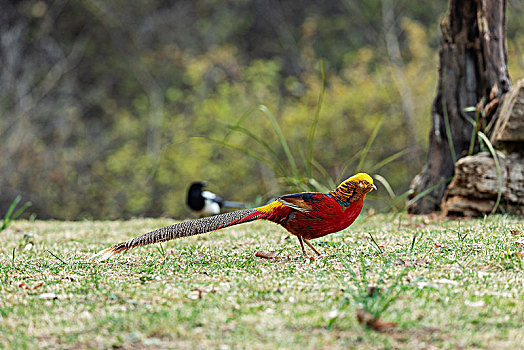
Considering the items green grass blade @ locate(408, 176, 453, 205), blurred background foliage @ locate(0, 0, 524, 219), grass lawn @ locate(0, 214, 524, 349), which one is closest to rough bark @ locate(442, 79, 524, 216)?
green grass blade @ locate(408, 176, 453, 205)

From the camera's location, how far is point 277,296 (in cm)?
207

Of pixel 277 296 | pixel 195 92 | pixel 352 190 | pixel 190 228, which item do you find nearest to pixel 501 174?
pixel 352 190

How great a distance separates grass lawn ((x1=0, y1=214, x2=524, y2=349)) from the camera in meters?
1.69

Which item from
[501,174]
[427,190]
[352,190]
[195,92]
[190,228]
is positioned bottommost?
[427,190]

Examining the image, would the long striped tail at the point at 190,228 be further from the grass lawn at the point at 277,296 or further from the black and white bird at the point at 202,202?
the black and white bird at the point at 202,202

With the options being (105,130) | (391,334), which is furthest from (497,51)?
(105,130)

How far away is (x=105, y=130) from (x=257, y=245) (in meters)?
9.76

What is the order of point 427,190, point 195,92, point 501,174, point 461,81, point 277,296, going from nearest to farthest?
point 277,296
point 501,174
point 427,190
point 461,81
point 195,92

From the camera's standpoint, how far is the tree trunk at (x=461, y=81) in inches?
177

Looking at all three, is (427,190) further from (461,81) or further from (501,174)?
(461,81)

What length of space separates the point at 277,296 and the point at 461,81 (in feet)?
10.6

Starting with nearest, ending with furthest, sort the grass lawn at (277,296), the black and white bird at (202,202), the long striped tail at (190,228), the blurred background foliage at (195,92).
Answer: the grass lawn at (277,296)
the long striped tail at (190,228)
the black and white bird at (202,202)
the blurred background foliage at (195,92)

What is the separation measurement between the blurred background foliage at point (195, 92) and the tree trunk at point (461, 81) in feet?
9.19

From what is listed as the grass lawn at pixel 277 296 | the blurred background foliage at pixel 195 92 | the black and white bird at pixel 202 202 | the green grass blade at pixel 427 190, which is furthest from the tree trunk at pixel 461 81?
the black and white bird at pixel 202 202
